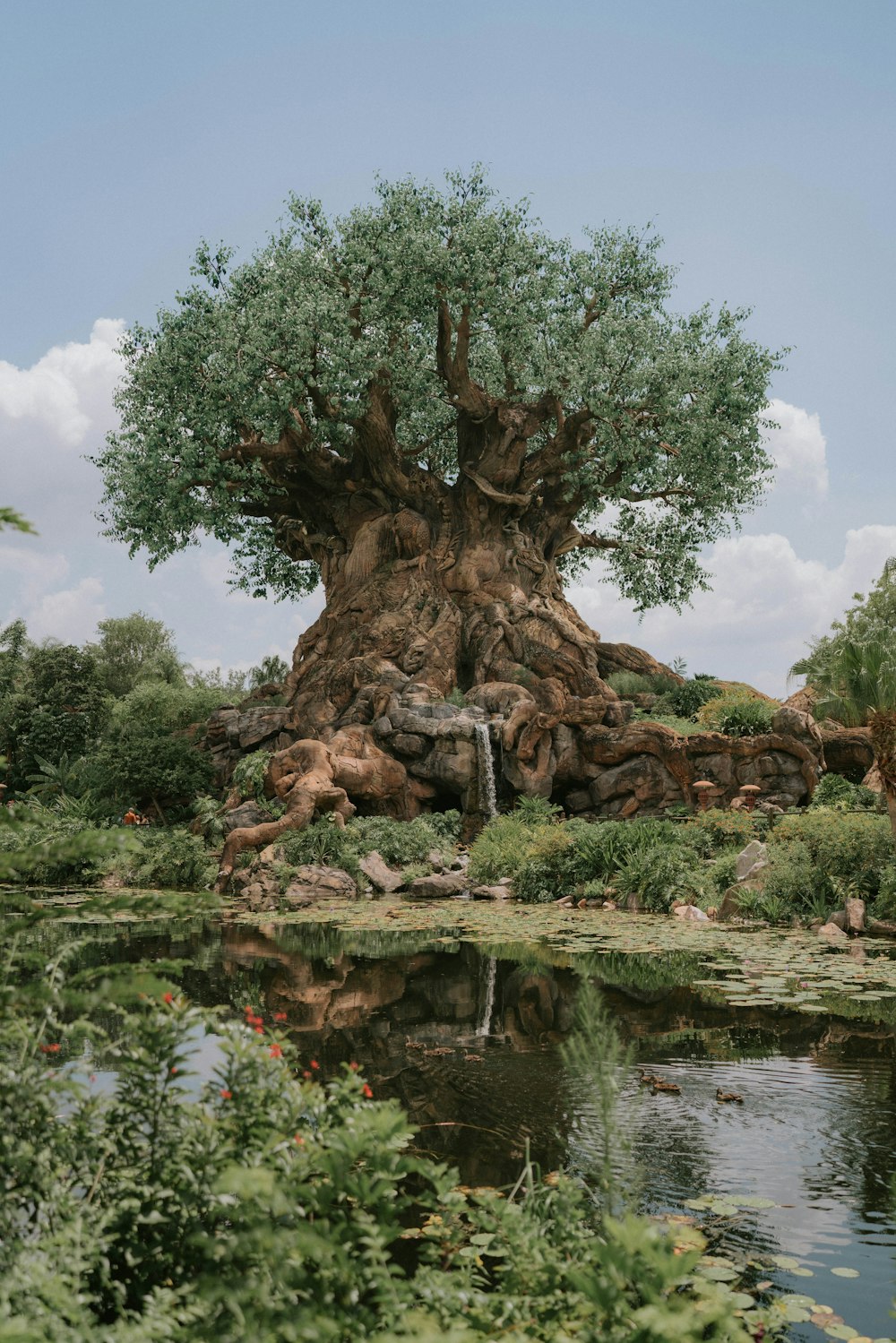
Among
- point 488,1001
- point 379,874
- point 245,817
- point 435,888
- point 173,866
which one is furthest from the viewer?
point 245,817

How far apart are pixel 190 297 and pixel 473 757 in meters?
13.9

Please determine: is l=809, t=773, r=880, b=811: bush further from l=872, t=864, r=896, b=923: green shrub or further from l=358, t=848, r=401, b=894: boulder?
l=358, t=848, r=401, b=894: boulder

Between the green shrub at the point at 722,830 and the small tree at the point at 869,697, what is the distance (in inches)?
85.5

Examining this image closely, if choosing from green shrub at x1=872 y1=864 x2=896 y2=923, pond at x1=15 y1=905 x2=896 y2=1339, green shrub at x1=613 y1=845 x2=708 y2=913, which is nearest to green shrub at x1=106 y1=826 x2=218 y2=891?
pond at x1=15 y1=905 x2=896 y2=1339

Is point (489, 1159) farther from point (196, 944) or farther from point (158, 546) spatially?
point (158, 546)

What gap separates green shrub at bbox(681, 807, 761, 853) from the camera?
53.8ft

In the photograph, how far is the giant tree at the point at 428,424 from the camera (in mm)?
24453

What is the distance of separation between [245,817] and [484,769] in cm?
502

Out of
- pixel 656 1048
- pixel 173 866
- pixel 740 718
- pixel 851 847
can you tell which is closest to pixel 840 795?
pixel 740 718

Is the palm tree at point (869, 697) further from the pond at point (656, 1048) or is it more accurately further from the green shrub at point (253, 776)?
the green shrub at point (253, 776)

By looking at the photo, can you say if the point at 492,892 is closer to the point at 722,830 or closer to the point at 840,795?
the point at 722,830

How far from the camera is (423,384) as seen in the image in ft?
86.4

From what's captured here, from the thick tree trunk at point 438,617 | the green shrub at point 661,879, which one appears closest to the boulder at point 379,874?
the green shrub at point 661,879

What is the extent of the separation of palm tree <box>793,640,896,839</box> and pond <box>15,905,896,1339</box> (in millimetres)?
2610
